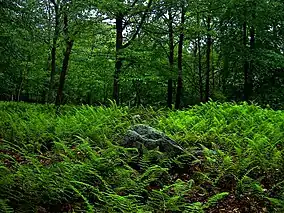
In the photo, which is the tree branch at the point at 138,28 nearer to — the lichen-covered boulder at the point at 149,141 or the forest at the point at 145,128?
the forest at the point at 145,128

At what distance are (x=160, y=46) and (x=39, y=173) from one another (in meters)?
13.1

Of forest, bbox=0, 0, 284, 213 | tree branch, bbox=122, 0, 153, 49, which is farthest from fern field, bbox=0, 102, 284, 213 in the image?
tree branch, bbox=122, 0, 153, 49

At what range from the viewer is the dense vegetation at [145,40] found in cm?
1217

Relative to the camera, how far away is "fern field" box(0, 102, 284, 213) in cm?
414

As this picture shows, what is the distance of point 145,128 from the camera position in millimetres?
6730

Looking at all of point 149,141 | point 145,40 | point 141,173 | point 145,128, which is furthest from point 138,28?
point 141,173

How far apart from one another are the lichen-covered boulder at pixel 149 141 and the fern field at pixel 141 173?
0.71ft

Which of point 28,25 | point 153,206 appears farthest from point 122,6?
point 153,206

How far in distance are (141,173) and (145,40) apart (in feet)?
35.1

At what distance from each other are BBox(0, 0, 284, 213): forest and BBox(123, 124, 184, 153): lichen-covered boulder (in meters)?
0.02

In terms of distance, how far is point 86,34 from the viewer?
46.4 feet

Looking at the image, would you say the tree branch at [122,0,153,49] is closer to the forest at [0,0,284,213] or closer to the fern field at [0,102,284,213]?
the forest at [0,0,284,213]

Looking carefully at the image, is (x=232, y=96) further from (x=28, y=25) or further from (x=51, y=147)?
(x=51, y=147)

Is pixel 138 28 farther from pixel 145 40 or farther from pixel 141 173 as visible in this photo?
pixel 141 173
